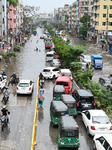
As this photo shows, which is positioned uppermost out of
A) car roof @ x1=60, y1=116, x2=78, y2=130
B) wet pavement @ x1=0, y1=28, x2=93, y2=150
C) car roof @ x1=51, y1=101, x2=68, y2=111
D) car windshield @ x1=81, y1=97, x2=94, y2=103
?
car roof @ x1=51, y1=101, x2=68, y2=111

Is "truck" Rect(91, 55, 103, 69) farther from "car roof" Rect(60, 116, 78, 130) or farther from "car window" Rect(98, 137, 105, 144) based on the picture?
"car window" Rect(98, 137, 105, 144)

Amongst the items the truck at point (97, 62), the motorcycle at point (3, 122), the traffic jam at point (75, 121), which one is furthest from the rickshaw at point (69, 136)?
the truck at point (97, 62)

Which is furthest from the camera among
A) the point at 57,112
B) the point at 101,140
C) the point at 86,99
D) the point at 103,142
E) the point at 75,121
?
the point at 86,99

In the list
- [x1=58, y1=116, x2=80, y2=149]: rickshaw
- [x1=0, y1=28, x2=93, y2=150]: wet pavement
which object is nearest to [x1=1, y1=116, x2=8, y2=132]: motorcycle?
[x1=0, y1=28, x2=93, y2=150]: wet pavement

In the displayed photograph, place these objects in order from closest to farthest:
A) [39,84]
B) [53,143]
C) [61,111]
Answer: [53,143], [61,111], [39,84]

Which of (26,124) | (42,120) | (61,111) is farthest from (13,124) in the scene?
(61,111)

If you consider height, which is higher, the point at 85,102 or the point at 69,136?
the point at 85,102

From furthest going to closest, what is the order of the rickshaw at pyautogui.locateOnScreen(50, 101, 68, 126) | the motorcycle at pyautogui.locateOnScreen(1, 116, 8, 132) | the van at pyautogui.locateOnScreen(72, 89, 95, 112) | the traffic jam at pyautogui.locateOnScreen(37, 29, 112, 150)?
the van at pyautogui.locateOnScreen(72, 89, 95, 112), the rickshaw at pyautogui.locateOnScreen(50, 101, 68, 126), the motorcycle at pyautogui.locateOnScreen(1, 116, 8, 132), the traffic jam at pyautogui.locateOnScreen(37, 29, 112, 150)

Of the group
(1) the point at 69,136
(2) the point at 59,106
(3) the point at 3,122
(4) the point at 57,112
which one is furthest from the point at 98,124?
(3) the point at 3,122

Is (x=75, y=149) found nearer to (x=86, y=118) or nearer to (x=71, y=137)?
(x=71, y=137)

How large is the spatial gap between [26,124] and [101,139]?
6.08 meters

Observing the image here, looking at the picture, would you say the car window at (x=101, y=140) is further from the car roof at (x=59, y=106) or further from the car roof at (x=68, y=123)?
the car roof at (x=59, y=106)

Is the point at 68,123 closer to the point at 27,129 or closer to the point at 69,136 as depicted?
the point at 69,136

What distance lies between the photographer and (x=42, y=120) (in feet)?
55.8
